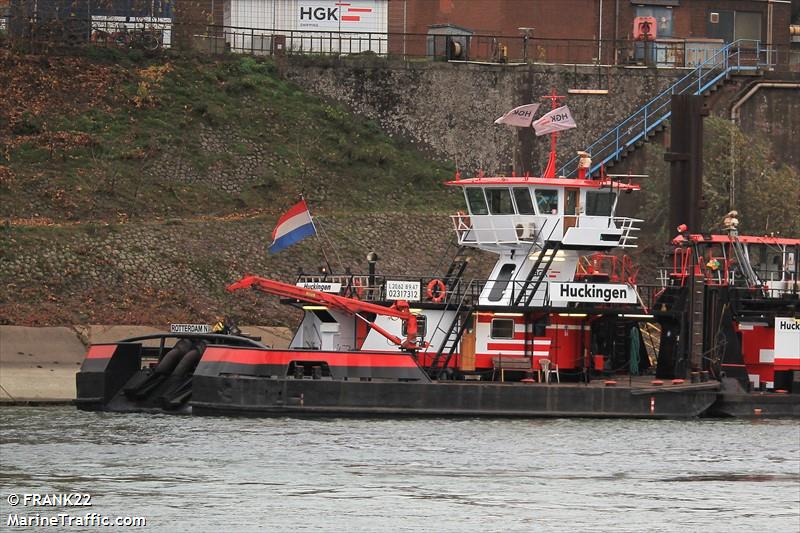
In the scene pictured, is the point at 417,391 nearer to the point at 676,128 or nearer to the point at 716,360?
the point at 716,360

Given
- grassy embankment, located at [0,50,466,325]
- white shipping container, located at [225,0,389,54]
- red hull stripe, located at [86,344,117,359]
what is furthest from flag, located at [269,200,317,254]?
white shipping container, located at [225,0,389,54]

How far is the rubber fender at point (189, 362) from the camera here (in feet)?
120

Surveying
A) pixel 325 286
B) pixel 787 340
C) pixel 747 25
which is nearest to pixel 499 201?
pixel 325 286

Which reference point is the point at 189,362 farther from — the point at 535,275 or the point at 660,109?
the point at 660,109

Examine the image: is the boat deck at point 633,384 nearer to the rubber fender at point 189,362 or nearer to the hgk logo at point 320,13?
the rubber fender at point 189,362

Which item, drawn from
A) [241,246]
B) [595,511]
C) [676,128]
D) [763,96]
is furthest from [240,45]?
[595,511]

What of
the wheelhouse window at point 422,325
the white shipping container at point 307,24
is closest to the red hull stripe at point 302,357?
the wheelhouse window at point 422,325

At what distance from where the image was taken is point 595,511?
89.3ft

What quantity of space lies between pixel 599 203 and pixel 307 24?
22868mm

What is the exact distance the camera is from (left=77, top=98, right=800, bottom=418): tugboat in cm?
3569

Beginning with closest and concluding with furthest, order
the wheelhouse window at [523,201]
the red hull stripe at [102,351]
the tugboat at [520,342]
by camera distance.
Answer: the tugboat at [520,342]
the red hull stripe at [102,351]
the wheelhouse window at [523,201]

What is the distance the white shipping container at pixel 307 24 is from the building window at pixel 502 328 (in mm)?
23216

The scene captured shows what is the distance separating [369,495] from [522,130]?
31.4m

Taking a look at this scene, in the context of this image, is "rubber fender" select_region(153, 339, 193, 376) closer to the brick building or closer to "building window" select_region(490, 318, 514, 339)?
"building window" select_region(490, 318, 514, 339)
